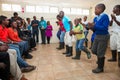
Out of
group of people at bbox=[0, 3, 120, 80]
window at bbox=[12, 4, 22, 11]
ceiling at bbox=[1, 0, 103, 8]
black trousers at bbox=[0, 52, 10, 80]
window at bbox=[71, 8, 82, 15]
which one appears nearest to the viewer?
black trousers at bbox=[0, 52, 10, 80]

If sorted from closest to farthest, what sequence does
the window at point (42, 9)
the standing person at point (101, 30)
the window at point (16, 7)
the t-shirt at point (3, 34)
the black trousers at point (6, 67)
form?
the black trousers at point (6, 67) < the standing person at point (101, 30) < the t-shirt at point (3, 34) < the window at point (16, 7) < the window at point (42, 9)

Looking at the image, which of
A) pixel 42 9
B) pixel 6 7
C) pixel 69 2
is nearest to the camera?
pixel 6 7

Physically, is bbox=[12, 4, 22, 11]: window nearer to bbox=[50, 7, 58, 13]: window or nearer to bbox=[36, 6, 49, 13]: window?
bbox=[36, 6, 49, 13]: window

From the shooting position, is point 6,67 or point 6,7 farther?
point 6,7

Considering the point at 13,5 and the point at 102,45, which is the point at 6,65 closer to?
the point at 102,45

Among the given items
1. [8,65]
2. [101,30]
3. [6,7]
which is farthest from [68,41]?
[6,7]

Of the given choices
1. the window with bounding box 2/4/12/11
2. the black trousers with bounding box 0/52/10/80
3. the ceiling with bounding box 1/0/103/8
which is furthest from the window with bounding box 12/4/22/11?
the black trousers with bounding box 0/52/10/80

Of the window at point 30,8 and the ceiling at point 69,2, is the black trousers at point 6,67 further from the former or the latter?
the window at point 30,8

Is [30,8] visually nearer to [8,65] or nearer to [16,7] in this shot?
[16,7]

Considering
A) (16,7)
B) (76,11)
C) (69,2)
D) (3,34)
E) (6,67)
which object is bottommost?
(6,67)

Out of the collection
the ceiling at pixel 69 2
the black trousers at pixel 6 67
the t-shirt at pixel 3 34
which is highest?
the ceiling at pixel 69 2

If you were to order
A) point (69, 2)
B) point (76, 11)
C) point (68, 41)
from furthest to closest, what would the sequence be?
1. point (76, 11)
2. point (69, 2)
3. point (68, 41)

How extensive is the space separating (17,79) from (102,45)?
1735 millimetres

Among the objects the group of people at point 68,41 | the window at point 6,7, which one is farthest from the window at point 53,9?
the group of people at point 68,41
